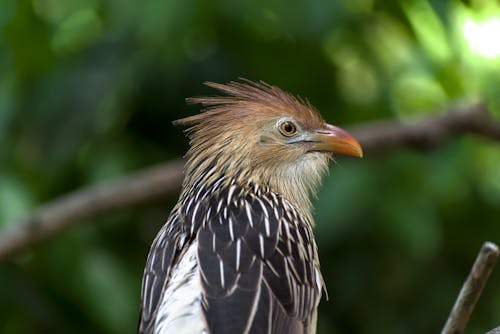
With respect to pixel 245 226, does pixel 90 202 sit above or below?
above

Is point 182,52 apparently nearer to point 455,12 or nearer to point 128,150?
point 128,150

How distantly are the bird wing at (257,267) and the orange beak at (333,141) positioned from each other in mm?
437

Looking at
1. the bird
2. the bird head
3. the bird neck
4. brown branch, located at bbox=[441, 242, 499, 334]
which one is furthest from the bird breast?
brown branch, located at bbox=[441, 242, 499, 334]

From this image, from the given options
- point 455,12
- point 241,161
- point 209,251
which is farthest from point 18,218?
point 455,12

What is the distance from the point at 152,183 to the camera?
7949mm

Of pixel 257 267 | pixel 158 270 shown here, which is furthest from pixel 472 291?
pixel 158 270

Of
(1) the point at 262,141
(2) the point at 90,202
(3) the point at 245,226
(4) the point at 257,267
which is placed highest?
(1) the point at 262,141

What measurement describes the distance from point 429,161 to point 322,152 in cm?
187

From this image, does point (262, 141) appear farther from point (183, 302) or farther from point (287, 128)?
point (183, 302)

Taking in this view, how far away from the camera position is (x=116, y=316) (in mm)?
7777

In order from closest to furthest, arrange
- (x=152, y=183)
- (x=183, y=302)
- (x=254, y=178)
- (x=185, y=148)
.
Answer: (x=183, y=302) → (x=254, y=178) → (x=152, y=183) → (x=185, y=148)

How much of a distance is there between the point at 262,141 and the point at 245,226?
2.49 ft

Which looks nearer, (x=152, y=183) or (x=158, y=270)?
(x=158, y=270)

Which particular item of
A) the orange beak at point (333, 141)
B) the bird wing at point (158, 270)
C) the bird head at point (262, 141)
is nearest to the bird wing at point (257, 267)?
the bird wing at point (158, 270)
